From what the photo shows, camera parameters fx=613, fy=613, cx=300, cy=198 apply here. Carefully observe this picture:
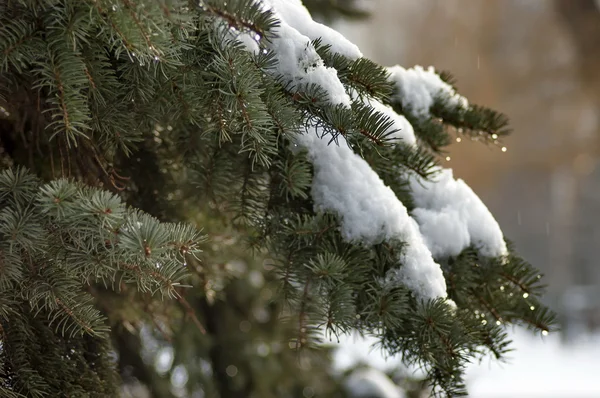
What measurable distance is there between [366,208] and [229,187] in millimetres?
244

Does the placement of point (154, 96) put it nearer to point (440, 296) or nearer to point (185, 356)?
point (440, 296)

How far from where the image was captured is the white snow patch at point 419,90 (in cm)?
107

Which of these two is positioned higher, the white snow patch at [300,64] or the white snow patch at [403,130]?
the white snow patch at [403,130]

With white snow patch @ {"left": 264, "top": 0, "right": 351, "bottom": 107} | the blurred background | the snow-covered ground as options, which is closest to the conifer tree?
white snow patch @ {"left": 264, "top": 0, "right": 351, "bottom": 107}

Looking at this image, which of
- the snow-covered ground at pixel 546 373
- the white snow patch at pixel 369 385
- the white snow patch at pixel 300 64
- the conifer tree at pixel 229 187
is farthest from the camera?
the snow-covered ground at pixel 546 373

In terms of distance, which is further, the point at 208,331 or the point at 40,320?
the point at 208,331

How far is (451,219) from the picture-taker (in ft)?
3.26

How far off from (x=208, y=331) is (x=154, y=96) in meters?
1.55

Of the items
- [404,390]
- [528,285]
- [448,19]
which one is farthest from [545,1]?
[528,285]

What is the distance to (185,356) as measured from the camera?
84.5 inches

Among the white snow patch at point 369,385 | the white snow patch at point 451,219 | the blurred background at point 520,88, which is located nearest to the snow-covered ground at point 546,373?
the blurred background at point 520,88

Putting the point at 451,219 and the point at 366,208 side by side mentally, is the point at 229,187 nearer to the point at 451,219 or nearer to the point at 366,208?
the point at 366,208

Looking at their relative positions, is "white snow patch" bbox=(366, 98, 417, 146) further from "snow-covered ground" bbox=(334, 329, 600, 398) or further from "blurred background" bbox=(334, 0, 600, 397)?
"blurred background" bbox=(334, 0, 600, 397)

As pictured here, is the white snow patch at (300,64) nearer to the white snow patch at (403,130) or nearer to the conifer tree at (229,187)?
the conifer tree at (229,187)
